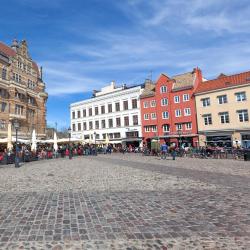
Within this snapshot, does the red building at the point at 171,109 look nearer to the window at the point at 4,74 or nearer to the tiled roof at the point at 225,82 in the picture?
the tiled roof at the point at 225,82

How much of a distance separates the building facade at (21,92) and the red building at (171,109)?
66.1 feet

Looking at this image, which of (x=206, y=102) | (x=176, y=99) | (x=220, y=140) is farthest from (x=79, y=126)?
(x=220, y=140)

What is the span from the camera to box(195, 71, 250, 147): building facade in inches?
1394

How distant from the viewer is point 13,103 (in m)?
39.9

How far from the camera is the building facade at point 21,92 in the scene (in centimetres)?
3872

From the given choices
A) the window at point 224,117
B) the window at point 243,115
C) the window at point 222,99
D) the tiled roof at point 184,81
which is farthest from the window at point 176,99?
the window at point 243,115

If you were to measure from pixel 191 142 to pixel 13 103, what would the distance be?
97.8 ft

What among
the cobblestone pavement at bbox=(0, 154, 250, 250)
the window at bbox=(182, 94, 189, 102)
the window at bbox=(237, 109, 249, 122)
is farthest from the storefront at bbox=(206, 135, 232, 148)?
the cobblestone pavement at bbox=(0, 154, 250, 250)

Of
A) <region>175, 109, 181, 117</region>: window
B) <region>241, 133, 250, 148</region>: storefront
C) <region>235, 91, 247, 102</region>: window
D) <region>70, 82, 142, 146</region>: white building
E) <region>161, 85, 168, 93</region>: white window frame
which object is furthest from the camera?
<region>70, 82, 142, 146</region>: white building

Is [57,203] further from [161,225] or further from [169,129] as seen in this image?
[169,129]

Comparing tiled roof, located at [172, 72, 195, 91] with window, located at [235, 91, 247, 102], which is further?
tiled roof, located at [172, 72, 195, 91]

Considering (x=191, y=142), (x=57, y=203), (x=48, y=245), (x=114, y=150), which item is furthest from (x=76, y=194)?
(x=114, y=150)

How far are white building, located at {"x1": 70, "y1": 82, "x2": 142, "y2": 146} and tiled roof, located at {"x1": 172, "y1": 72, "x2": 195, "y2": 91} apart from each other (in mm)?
8319

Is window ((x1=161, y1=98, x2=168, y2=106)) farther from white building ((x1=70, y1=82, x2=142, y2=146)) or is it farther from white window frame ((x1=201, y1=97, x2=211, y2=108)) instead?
white window frame ((x1=201, y1=97, x2=211, y2=108))
